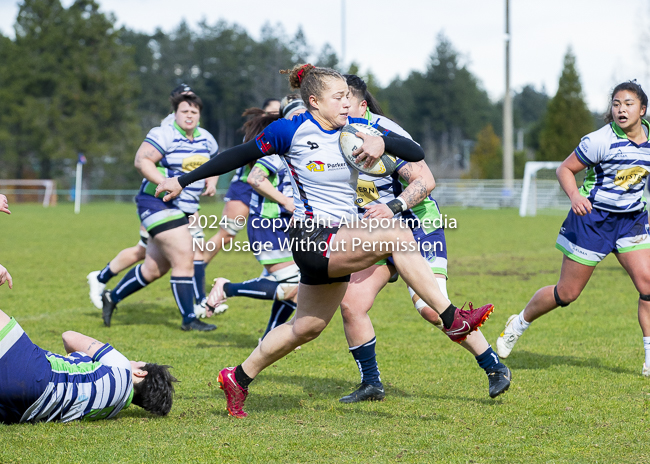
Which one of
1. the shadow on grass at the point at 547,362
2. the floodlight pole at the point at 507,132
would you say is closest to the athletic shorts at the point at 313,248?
the shadow on grass at the point at 547,362

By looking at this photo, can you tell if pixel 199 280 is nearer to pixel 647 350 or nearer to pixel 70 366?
pixel 70 366

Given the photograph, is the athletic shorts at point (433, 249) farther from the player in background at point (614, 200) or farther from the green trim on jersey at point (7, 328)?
the green trim on jersey at point (7, 328)

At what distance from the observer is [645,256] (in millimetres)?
5145

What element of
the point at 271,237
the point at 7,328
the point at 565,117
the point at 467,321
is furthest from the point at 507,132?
the point at 7,328

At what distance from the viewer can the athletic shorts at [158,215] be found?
7.13m

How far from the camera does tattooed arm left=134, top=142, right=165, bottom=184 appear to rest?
700 cm

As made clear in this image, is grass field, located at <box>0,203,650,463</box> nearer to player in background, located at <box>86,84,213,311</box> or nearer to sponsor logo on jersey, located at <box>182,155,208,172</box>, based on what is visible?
player in background, located at <box>86,84,213,311</box>

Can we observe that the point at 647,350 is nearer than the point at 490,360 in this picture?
No

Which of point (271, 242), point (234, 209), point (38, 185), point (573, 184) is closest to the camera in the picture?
point (573, 184)

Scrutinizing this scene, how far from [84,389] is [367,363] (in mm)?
1785

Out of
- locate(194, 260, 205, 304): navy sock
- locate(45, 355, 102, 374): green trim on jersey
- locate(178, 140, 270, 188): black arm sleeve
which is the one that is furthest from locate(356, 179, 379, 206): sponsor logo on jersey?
locate(194, 260, 205, 304): navy sock

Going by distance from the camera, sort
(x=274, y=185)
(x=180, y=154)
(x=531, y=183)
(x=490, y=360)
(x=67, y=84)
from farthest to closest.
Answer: (x=67, y=84), (x=531, y=183), (x=180, y=154), (x=274, y=185), (x=490, y=360)

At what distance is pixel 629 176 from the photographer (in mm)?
5152

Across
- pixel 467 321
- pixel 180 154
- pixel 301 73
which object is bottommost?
pixel 467 321
